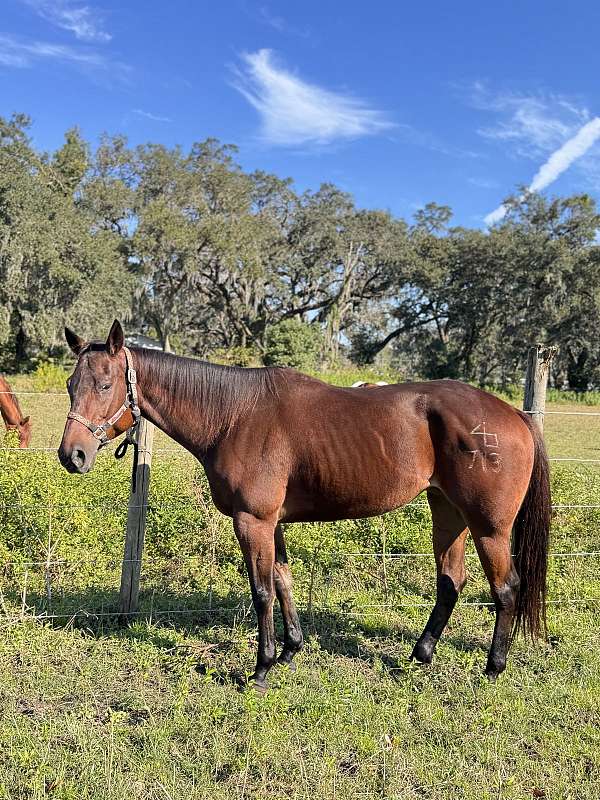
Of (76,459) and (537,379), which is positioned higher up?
(537,379)

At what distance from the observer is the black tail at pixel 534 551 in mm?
3703

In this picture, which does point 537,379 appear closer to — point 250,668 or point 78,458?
point 250,668

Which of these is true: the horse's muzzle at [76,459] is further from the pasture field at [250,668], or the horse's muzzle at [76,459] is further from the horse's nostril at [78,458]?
the pasture field at [250,668]

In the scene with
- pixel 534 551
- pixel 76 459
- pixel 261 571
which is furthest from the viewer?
pixel 534 551

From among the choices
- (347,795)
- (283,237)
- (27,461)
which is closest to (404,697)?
(347,795)

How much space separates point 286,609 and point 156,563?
1820 mm

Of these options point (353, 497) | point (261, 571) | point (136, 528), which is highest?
point (353, 497)

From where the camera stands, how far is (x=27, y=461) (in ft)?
16.9

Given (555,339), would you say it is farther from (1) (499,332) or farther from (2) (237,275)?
(2) (237,275)

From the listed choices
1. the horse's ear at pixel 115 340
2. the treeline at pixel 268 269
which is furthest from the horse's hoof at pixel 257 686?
the treeline at pixel 268 269

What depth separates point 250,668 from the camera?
11.6ft

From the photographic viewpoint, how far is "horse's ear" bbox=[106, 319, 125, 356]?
3.19 meters

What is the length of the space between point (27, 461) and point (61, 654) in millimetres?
2105

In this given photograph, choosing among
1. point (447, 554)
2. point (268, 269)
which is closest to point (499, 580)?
point (447, 554)
